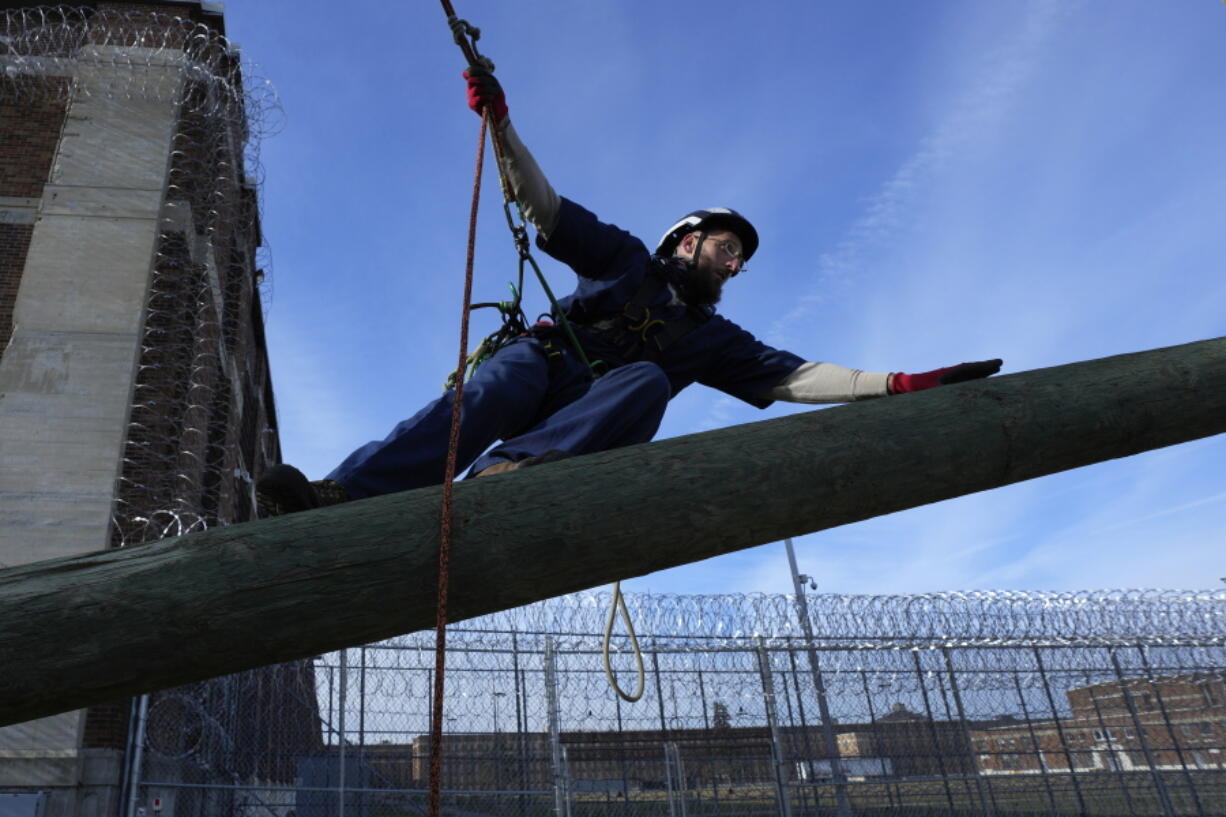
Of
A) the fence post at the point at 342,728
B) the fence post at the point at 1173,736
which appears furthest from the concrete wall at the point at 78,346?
the fence post at the point at 1173,736

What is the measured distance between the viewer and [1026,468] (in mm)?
2049

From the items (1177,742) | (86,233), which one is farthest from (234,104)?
(1177,742)

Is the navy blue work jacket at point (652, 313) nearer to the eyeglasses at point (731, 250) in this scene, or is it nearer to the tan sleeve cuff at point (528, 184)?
the tan sleeve cuff at point (528, 184)

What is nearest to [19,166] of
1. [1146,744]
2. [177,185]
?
[177,185]

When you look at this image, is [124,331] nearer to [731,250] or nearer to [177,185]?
[177,185]

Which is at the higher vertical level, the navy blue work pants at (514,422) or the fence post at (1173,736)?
the navy blue work pants at (514,422)

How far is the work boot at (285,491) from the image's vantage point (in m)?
2.28

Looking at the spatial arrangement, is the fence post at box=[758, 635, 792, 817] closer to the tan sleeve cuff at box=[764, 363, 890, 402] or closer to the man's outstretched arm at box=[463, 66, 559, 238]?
the tan sleeve cuff at box=[764, 363, 890, 402]

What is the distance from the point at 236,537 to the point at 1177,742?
14.1 metres

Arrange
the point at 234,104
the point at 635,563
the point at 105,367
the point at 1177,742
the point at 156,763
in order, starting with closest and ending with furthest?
1. the point at 635,563
2. the point at 156,763
3. the point at 105,367
4. the point at 1177,742
5. the point at 234,104

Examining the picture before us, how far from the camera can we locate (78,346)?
34.5ft

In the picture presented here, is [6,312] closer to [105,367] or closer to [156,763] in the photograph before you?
[105,367]

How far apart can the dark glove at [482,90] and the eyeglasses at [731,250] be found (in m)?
1.26

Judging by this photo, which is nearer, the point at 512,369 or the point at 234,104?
the point at 512,369
